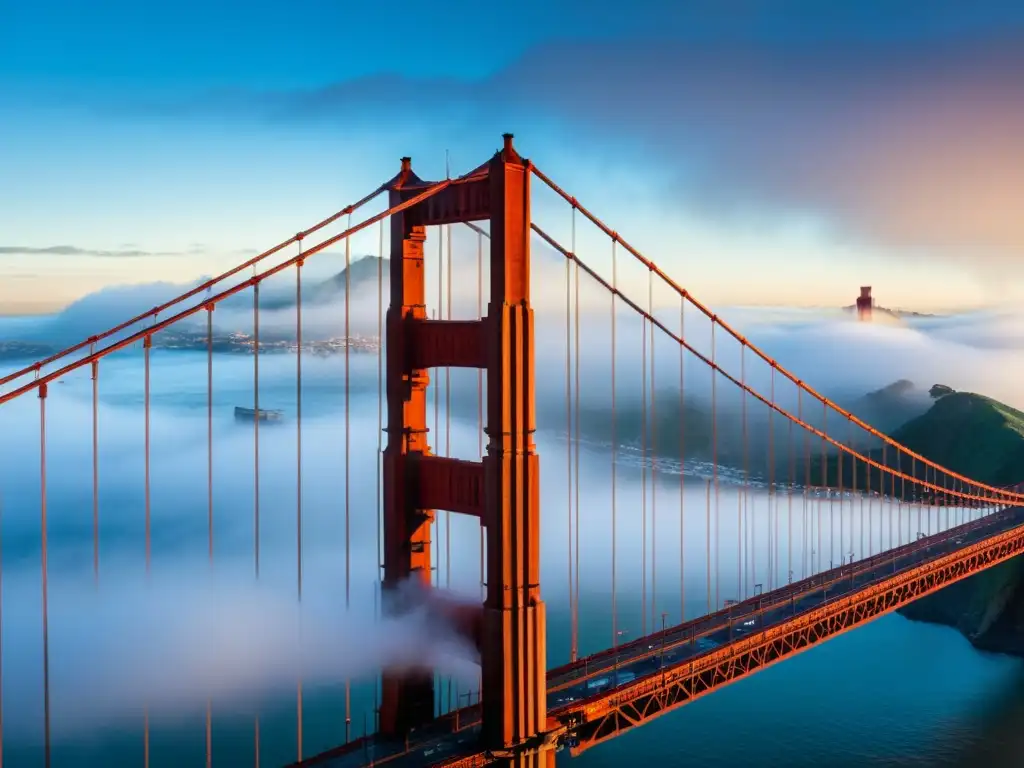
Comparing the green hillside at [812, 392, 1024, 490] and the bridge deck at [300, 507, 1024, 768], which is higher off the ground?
the green hillside at [812, 392, 1024, 490]

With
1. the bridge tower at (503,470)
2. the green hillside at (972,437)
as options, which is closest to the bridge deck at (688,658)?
the bridge tower at (503,470)

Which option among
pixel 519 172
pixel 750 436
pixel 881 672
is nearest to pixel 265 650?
pixel 881 672

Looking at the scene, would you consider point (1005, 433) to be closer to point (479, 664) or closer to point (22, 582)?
point (479, 664)

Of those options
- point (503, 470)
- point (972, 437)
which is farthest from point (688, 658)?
point (972, 437)

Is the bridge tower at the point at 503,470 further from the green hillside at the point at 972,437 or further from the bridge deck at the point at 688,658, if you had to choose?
the green hillside at the point at 972,437

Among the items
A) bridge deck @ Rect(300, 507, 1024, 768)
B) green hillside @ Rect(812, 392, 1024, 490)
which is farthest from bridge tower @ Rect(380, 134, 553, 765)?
green hillside @ Rect(812, 392, 1024, 490)

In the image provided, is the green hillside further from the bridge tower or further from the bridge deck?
the bridge tower
